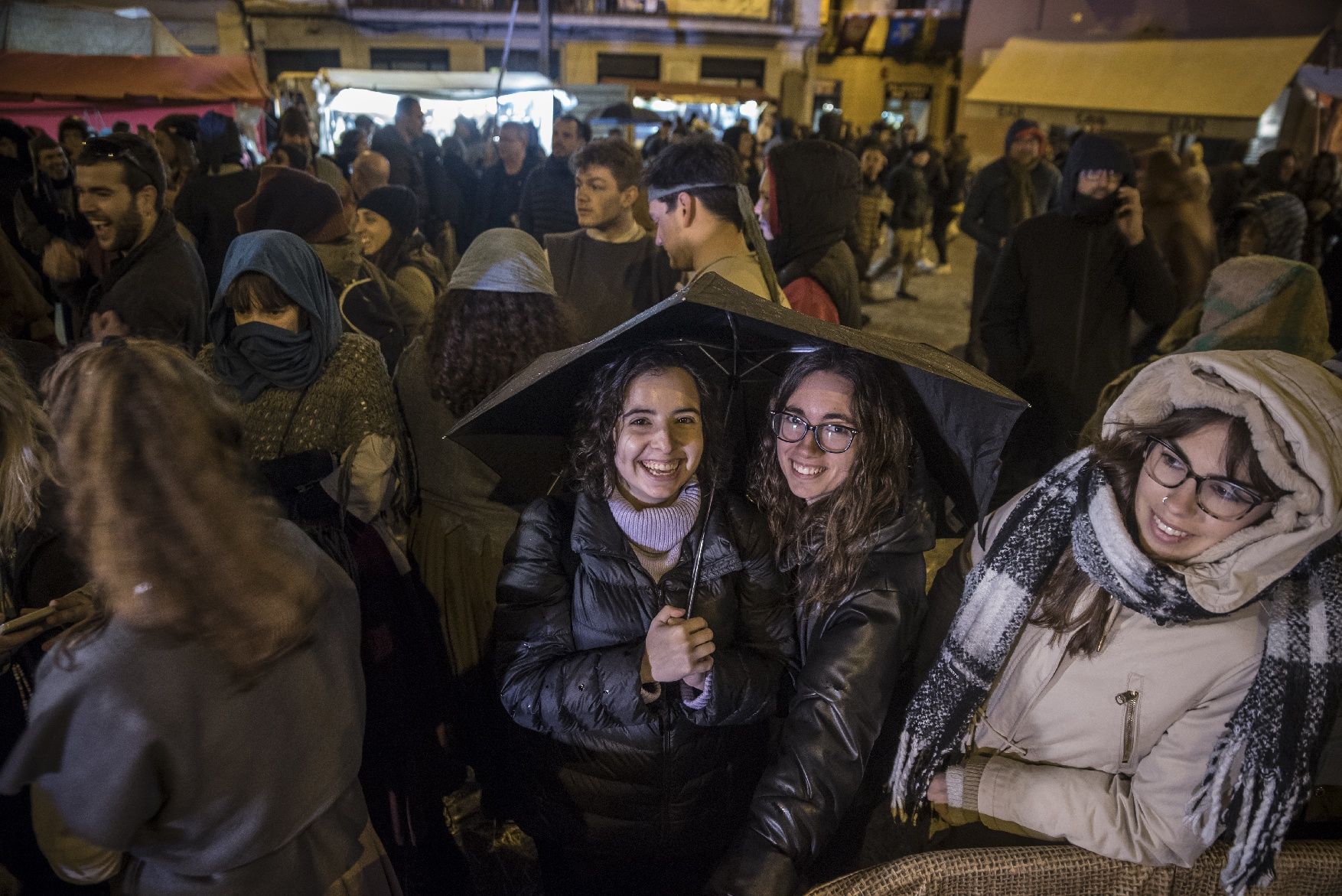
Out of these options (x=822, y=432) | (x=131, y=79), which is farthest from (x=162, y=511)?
(x=131, y=79)

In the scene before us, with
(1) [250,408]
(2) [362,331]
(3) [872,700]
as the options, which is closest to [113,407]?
(1) [250,408]

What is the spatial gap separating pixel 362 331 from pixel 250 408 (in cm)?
124

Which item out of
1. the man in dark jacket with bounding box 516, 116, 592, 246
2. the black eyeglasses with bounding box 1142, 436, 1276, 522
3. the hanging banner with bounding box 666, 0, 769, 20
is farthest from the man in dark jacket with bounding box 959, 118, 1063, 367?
the hanging banner with bounding box 666, 0, 769, 20

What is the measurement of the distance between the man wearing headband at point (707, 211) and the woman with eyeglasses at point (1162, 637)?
5.38 ft

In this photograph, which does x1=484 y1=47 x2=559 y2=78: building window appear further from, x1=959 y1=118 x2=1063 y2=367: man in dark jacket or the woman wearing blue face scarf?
the woman wearing blue face scarf

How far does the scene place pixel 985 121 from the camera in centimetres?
2044

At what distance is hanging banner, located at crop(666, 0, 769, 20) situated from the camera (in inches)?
1059

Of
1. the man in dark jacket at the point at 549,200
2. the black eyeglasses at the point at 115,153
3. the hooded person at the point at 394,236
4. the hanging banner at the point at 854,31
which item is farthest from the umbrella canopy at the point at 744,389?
the hanging banner at the point at 854,31

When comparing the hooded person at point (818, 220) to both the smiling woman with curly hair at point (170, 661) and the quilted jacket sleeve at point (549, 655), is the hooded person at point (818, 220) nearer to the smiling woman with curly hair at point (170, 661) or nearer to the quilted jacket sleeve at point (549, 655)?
the quilted jacket sleeve at point (549, 655)

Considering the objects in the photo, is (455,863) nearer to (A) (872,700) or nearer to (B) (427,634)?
(B) (427,634)

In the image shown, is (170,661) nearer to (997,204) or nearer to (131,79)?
(997,204)

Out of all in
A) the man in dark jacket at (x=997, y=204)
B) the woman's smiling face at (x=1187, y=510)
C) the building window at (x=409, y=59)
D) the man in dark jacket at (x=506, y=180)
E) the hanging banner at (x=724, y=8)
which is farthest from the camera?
the hanging banner at (x=724, y=8)

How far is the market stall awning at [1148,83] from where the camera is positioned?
10.3 meters

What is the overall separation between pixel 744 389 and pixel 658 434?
0.42 metres
